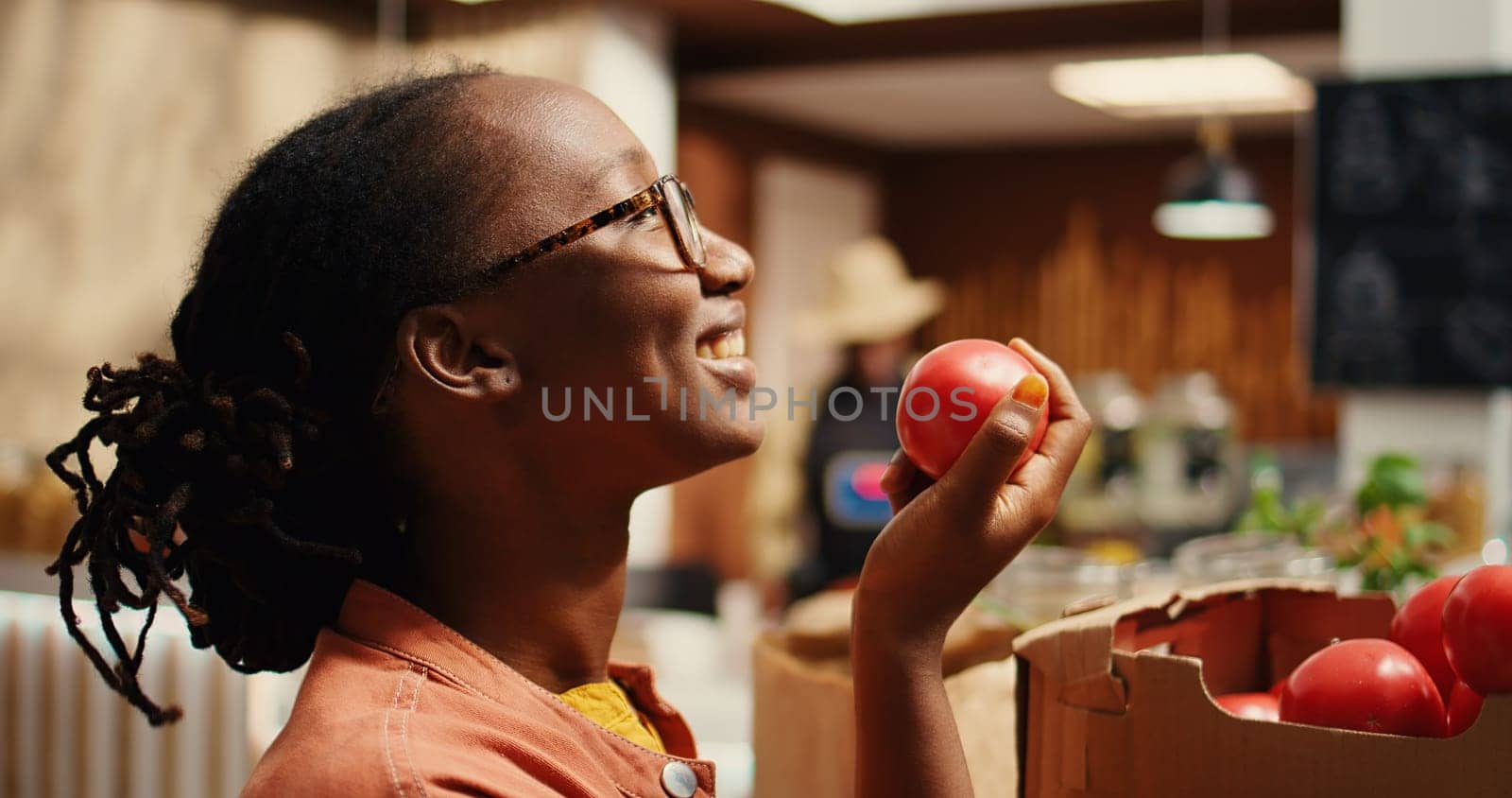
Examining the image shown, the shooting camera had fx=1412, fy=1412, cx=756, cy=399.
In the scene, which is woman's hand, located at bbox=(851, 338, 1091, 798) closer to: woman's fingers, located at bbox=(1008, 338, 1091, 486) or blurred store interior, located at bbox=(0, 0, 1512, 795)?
woman's fingers, located at bbox=(1008, 338, 1091, 486)

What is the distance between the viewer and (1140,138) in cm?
902

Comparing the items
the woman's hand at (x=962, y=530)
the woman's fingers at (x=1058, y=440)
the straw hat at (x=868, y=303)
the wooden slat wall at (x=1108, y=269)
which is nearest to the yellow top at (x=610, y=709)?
the woman's hand at (x=962, y=530)

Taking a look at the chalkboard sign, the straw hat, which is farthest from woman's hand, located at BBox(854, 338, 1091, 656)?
the straw hat

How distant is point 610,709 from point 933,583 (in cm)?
29

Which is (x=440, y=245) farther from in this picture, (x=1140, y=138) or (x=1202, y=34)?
(x=1140, y=138)

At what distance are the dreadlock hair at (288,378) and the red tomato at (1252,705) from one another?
1.96ft

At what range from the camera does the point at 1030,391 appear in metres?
0.89

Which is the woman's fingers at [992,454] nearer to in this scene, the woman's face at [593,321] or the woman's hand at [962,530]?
the woman's hand at [962,530]

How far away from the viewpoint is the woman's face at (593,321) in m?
0.95

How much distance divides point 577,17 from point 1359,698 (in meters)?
5.69

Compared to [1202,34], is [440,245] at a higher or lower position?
lower

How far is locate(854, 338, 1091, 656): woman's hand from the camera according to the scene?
2.85ft

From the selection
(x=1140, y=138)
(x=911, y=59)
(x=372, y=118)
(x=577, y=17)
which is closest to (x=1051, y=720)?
(x=372, y=118)

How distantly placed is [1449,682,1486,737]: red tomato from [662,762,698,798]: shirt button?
49 cm
